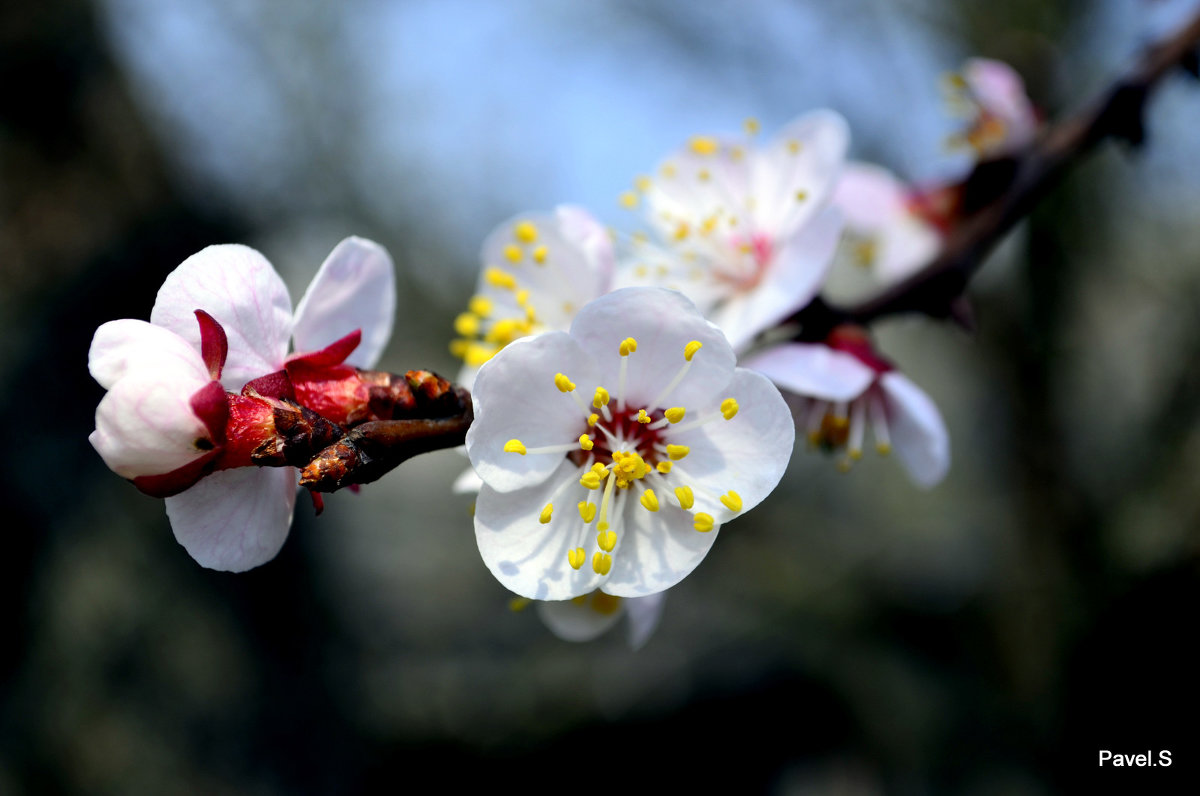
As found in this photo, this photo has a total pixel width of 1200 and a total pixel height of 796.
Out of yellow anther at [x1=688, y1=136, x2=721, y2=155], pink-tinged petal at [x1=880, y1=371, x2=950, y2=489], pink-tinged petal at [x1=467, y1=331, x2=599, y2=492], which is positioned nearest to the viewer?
pink-tinged petal at [x1=467, y1=331, x2=599, y2=492]

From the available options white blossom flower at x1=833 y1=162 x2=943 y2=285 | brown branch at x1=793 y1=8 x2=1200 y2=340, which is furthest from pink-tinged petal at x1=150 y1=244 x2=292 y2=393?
white blossom flower at x1=833 y1=162 x2=943 y2=285

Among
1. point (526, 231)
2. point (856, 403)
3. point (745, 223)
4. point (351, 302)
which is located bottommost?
point (351, 302)

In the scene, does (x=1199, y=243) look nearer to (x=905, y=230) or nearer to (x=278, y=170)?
(x=905, y=230)

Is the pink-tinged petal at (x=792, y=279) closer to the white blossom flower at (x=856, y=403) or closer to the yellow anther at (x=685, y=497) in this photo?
the white blossom flower at (x=856, y=403)

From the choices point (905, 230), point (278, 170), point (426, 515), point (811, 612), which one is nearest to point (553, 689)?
point (811, 612)

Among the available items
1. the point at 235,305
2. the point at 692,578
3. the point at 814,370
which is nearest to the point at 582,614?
the point at 814,370

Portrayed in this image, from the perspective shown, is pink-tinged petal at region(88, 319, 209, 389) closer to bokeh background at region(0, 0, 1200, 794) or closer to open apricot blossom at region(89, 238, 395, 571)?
open apricot blossom at region(89, 238, 395, 571)

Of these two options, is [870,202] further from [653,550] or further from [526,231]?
[653,550]
